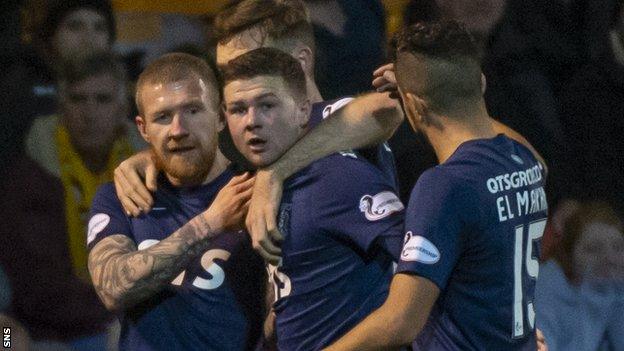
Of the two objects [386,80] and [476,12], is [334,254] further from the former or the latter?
[476,12]

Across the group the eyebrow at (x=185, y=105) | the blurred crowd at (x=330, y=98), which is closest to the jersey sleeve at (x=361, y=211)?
the eyebrow at (x=185, y=105)

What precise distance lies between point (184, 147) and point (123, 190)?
0.26m

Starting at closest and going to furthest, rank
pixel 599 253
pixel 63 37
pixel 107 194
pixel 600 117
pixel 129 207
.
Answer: pixel 129 207, pixel 107 194, pixel 599 253, pixel 63 37, pixel 600 117

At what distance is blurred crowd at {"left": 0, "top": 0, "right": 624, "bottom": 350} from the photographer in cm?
569

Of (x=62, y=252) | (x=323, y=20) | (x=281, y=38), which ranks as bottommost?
(x=62, y=252)

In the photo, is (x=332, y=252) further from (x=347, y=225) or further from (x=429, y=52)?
(x=429, y=52)

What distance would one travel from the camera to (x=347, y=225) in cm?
402

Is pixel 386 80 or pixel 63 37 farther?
pixel 63 37

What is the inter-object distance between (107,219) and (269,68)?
690 millimetres

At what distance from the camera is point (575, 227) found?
19.4 feet

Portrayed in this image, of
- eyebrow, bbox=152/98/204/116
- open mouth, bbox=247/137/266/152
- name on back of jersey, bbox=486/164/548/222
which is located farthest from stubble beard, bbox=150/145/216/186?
name on back of jersey, bbox=486/164/548/222

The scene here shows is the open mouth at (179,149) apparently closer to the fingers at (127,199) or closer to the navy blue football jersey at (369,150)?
the fingers at (127,199)

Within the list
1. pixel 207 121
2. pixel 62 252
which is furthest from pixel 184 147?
pixel 62 252

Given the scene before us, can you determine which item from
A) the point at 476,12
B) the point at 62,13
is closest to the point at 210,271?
the point at 62,13
